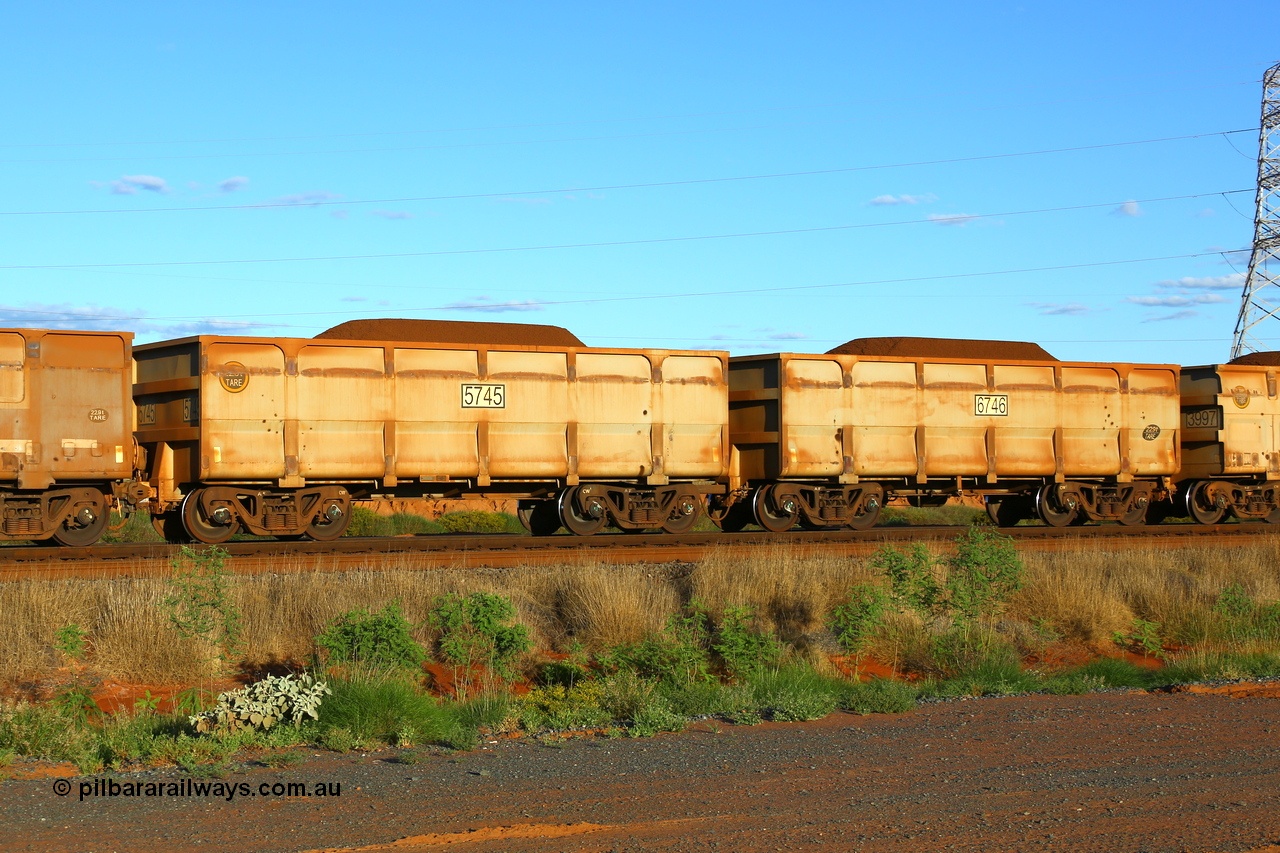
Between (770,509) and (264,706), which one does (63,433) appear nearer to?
(264,706)

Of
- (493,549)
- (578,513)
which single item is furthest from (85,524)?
(578,513)

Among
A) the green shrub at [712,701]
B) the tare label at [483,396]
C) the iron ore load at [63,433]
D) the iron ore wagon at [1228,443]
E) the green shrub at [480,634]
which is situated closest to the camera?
the green shrub at [712,701]

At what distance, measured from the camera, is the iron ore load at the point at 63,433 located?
1530 cm

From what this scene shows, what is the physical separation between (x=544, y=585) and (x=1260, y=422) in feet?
53.4

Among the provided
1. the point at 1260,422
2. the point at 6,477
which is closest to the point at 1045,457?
the point at 1260,422

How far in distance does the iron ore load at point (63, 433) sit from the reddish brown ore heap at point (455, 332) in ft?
14.1

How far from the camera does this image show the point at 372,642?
1018cm

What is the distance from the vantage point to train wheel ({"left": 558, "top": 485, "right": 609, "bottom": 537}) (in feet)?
59.7

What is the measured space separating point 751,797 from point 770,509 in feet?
44.7

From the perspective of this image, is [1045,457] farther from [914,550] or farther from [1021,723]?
[1021,723]

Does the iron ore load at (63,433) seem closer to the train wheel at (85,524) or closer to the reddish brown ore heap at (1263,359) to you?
the train wheel at (85,524)

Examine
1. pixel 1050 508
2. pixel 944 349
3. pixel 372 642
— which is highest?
pixel 944 349

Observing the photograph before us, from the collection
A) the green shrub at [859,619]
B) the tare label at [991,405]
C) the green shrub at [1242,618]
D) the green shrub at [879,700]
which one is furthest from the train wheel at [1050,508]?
the green shrub at [879,700]

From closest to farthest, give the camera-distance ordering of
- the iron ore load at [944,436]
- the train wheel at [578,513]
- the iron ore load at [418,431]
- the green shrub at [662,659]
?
the green shrub at [662,659] → the iron ore load at [418,431] → the train wheel at [578,513] → the iron ore load at [944,436]
